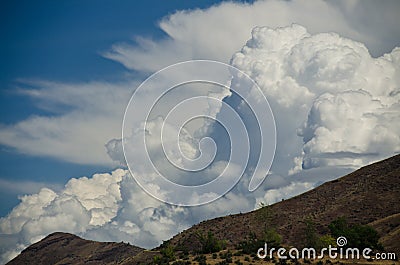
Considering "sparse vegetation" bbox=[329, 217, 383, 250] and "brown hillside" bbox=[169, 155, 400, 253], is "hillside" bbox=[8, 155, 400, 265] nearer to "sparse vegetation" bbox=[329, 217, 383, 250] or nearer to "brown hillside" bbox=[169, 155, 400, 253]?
"brown hillside" bbox=[169, 155, 400, 253]

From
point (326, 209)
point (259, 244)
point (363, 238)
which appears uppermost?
point (326, 209)

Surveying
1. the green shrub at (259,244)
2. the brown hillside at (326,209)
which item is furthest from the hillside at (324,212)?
the green shrub at (259,244)

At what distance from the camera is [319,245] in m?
107

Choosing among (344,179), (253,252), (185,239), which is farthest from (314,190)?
(253,252)

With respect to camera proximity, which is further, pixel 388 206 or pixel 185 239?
pixel 185 239

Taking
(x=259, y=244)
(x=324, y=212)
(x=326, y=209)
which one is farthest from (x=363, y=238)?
(x=326, y=209)

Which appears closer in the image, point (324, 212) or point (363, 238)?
point (363, 238)

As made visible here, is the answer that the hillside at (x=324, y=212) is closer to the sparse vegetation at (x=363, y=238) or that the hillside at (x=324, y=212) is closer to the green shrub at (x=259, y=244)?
the sparse vegetation at (x=363, y=238)

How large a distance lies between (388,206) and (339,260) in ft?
185

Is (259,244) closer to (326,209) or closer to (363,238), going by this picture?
(363,238)

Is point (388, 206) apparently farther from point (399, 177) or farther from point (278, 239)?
point (278, 239)

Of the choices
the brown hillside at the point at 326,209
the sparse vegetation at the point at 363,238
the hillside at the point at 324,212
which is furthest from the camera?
the brown hillside at the point at 326,209

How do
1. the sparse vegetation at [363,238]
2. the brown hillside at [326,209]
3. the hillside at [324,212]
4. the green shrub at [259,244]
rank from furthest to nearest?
the brown hillside at [326,209] → the hillside at [324,212] → the sparse vegetation at [363,238] → the green shrub at [259,244]

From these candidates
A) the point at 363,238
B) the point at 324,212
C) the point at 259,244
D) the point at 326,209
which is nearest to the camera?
the point at 259,244
